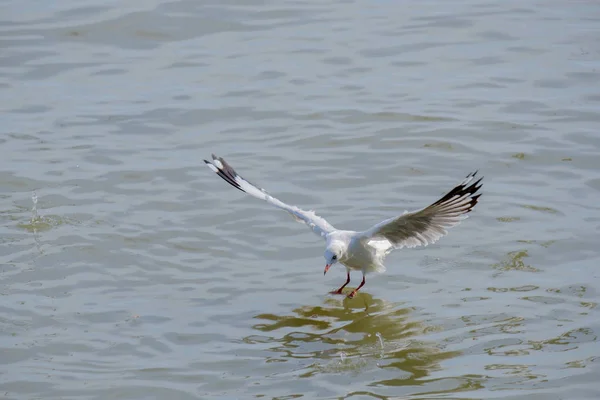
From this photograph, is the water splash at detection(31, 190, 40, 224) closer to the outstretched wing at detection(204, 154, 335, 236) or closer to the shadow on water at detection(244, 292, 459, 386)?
the outstretched wing at detection(204, 154, 335, 236)

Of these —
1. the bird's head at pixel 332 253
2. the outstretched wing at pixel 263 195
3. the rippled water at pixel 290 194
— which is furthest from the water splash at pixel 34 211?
the bird's head at pixel 332 253

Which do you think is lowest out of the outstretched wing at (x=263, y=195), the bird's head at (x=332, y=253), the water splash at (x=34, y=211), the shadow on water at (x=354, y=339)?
the shadow on water at (x=354, y=339)

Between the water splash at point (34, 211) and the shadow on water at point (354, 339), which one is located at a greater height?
the water splash at point (34, 211)

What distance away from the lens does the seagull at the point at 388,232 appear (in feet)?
25.7

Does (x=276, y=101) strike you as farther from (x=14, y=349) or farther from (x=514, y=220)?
(x=14, y=349)

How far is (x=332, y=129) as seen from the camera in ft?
38.1

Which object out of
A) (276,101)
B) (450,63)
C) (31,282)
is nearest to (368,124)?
(276,101)

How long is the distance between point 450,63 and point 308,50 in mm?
2081

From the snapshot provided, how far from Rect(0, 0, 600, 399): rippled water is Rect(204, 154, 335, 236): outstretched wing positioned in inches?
13.5

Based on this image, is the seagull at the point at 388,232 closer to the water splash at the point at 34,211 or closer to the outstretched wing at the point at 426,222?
the outstretched wing at the point at 426,222

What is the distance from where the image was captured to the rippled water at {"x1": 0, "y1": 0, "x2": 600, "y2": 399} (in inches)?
277

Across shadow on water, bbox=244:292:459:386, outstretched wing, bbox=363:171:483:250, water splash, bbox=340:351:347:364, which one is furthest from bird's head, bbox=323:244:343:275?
water splash, bbox=340:351:347:364

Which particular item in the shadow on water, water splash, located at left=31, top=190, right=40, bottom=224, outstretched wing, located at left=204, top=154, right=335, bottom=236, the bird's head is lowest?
the shadow on water

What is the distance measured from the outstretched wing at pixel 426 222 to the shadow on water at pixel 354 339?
55 centimetres
